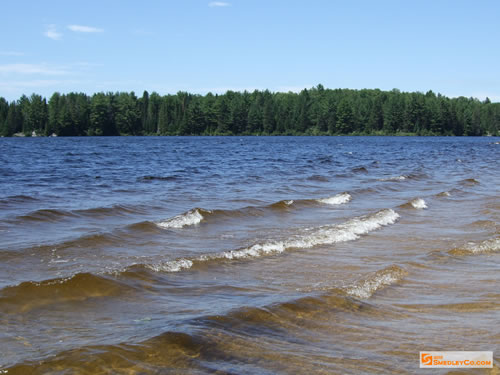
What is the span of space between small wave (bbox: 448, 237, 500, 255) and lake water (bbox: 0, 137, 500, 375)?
3cm

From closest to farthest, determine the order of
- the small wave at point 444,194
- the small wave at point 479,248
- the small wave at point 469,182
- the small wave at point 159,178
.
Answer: the small wave at point 479,248 < the small wave at point 444,194 < the small wave at point 469,182 < the small wave at point 159,178

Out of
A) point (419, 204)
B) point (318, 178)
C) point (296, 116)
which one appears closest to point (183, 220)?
point (419, 204)

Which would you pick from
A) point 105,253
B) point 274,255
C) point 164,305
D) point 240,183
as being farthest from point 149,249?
point 240,183

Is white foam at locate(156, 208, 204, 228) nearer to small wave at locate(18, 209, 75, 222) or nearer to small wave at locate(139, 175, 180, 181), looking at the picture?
small wave at locate(18, 209, 75, 222)

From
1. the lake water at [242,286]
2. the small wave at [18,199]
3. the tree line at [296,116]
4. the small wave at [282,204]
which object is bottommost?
the lake water at [242,286]

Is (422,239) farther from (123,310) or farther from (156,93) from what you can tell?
(156,93)

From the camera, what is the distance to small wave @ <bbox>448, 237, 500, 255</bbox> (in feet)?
34.0

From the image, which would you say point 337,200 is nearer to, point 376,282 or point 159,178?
point 376,282

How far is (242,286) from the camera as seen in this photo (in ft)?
26.0

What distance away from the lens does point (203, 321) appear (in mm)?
6090

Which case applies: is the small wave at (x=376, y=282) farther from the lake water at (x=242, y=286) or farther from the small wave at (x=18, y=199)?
the small wave at (x=18, y=199)

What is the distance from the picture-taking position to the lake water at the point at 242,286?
5215mm

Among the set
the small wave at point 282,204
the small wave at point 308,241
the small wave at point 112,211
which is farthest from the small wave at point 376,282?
the small wave at point 112,211

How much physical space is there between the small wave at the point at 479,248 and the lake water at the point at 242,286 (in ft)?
0.09
